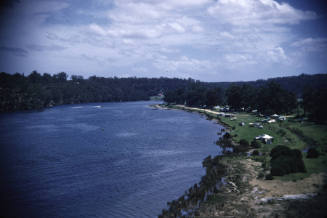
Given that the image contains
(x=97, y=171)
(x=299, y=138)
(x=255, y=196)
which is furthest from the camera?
(x=299, y=138)

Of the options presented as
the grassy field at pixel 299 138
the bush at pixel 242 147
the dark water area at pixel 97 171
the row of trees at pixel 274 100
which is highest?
the row of trees at pixel 274 100

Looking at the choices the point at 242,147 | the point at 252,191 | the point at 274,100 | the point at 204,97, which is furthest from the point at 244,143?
the point at 204,97

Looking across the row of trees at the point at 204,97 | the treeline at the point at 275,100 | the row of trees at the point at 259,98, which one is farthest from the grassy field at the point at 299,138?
the row of trees at the point at 204,97

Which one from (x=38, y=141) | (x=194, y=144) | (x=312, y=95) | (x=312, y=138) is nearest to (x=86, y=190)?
(x=194, y=144)

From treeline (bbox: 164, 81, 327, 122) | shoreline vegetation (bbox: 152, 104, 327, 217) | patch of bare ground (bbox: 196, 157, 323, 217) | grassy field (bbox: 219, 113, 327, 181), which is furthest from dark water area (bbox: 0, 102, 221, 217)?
treeline (bbox: 164, 81, 327, 122)

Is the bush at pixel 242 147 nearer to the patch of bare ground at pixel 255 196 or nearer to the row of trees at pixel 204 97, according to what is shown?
the patch of bare ground at pixel 255 196

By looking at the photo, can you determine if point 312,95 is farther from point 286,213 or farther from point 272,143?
point 286,213

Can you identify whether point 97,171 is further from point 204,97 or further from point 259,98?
point 204,97
